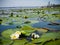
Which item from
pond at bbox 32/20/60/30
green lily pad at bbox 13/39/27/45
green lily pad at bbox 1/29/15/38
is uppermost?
pond at bbox 32/20/60/30

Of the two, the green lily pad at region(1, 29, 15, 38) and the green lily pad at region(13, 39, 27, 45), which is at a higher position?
the green lily pad at region(1, 29, 15, 38)

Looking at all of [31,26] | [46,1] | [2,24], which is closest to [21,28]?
[31,26]

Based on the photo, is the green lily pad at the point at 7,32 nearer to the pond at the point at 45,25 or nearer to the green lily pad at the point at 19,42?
the green lily pad at the point at 19,42

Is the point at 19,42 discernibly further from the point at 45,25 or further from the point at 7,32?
the point at 45,25

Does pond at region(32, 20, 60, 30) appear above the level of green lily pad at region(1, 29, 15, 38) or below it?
above

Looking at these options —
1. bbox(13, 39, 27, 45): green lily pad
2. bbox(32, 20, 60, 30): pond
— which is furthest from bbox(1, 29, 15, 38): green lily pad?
bbox(32, 20, 60, 30): pond

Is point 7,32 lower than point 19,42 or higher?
higher

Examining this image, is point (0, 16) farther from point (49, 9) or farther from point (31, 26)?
point (49, 9)

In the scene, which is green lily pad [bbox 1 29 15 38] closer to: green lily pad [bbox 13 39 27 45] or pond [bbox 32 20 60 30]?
green lily pad [bbox 13 39 27 45]

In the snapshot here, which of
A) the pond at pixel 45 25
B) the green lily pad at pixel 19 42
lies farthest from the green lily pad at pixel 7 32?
the pond at pixel 45 25

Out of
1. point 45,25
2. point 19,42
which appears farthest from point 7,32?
point 45,25

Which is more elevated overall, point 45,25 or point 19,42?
point 45,25

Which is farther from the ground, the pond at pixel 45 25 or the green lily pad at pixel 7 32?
the pond at pixel 45 25
